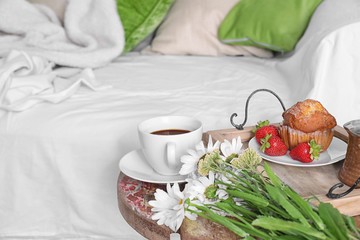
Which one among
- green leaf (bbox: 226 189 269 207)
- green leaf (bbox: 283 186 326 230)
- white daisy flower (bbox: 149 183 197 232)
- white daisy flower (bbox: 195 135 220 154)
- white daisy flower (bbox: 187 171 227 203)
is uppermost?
green leaf (bbox: 283 186 326 230)

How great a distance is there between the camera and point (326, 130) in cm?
81

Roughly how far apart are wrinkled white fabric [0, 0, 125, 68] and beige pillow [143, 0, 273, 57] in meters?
0.23

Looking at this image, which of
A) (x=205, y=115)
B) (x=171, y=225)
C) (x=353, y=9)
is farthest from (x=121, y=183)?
(x=353, y=9)

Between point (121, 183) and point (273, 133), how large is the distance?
1.05ft

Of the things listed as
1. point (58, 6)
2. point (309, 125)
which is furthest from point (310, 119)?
point (58, 6)

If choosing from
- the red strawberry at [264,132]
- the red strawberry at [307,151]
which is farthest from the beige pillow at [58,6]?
the red strawberry at [307,151]

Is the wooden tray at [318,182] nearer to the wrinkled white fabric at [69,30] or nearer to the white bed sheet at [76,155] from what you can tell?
the white bed sheet at [76,155]

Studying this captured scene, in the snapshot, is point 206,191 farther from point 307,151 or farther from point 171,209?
point 307,151

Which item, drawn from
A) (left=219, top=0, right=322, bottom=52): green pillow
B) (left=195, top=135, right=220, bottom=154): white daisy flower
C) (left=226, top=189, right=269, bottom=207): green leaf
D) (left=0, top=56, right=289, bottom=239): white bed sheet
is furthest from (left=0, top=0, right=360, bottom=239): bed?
(left=226, top=189, right=269, bottom=207): green leaf

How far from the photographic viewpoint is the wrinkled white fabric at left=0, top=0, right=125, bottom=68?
5.26 feet

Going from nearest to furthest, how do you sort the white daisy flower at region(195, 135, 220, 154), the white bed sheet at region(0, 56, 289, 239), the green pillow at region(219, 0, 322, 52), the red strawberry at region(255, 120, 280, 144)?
the white daisy flower at region(195, 135, 220, 154) → the red strawberry at region(255, 120, 280, 144) → the white bed sheet at region(0, 56, 289, 239) → the green pillow at region(219, 0, 322, 52)

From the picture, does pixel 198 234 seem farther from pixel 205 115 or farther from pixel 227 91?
pixel 227 91

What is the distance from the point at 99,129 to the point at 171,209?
527 millimetres

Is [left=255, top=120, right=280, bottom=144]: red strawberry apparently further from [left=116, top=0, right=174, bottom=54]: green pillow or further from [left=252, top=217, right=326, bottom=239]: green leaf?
[left=116, top=0, right=174, bottom=54]: green pillow
